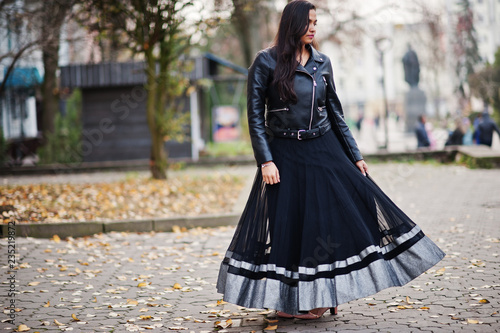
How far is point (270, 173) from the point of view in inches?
170

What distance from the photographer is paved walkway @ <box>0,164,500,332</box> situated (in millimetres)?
4480

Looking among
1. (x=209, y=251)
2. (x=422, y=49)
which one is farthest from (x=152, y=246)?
(x=422, y=49)

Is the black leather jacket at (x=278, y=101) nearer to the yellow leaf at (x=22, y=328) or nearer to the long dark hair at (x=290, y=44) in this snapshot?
the long dark hair at (x=290, y=44)

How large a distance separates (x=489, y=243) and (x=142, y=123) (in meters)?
17.6

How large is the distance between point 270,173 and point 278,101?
0.50 meters

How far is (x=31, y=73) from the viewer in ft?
71.5

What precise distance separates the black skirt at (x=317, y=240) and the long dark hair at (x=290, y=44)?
14.5 inches

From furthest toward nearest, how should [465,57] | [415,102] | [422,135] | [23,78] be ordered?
1. [465,57]
2. [415,102]
3. [23,78]
4. [422,135]

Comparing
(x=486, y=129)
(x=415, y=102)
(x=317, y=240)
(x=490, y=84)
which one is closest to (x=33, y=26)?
(x=486, y=129)

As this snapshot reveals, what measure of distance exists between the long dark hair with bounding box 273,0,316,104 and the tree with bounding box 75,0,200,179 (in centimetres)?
845

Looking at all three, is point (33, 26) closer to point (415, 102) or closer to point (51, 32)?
point (51, 32)

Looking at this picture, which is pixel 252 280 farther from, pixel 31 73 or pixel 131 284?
pixel 31 73

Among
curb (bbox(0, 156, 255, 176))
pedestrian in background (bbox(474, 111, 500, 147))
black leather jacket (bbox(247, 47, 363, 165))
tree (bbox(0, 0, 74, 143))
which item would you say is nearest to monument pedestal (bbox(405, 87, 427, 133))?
pedestrian in background (bbox(474, 111, 500, 147))

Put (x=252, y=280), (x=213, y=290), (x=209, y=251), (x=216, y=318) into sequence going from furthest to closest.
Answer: (x=209, y=251), (x=213, y=290), (x=216, y=318), (x=252, y=280)
